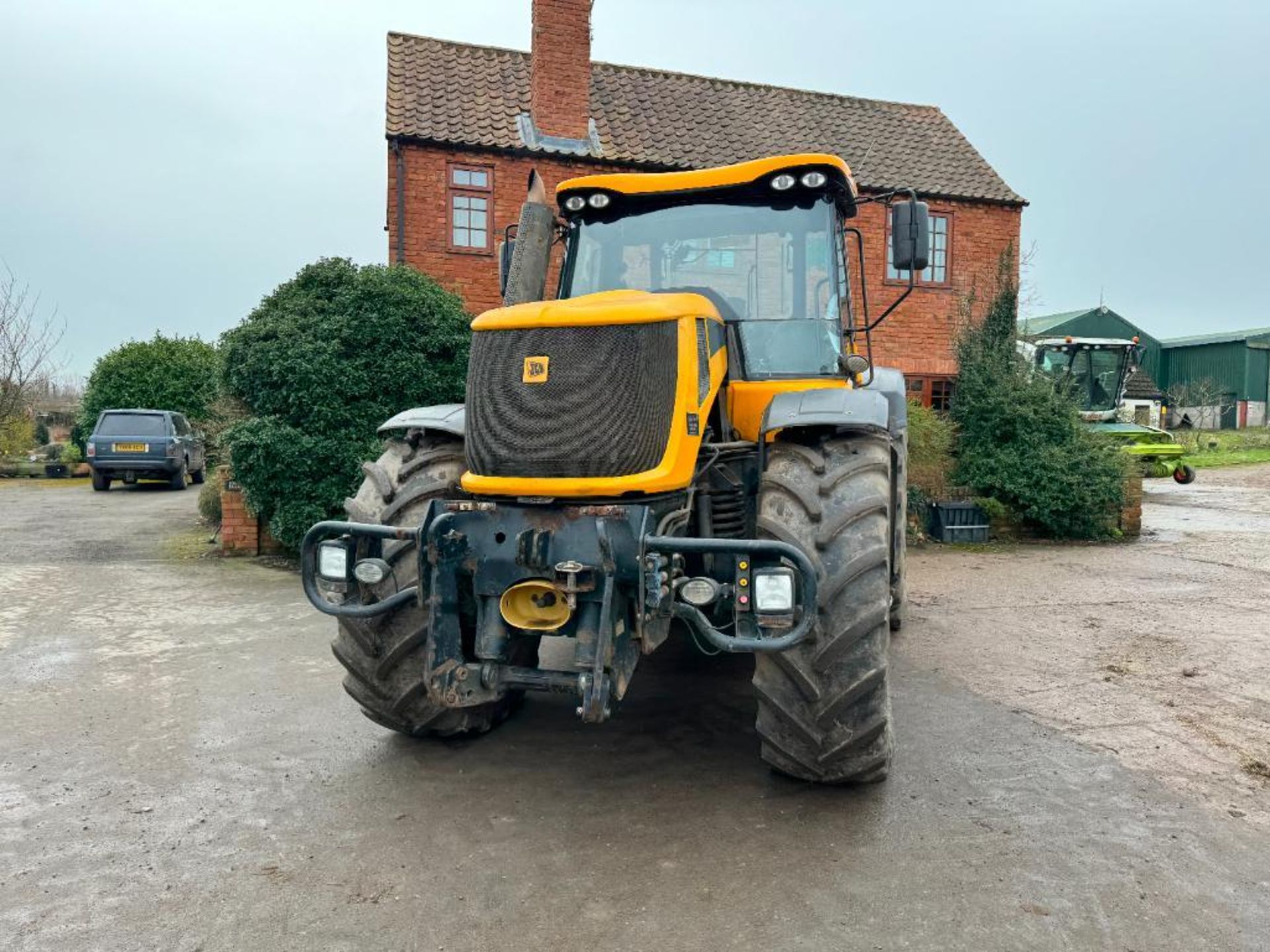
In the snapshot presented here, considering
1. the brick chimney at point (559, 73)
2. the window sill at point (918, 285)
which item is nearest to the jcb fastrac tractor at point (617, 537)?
the brick chimney at point (559, 73)

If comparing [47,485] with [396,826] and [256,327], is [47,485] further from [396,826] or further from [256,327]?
[396,826]

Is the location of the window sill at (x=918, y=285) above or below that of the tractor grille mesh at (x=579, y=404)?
above

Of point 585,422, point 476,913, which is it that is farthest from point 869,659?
point 476,913

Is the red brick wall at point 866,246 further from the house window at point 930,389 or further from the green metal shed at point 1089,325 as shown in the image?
the green metal shed at point 1089,325

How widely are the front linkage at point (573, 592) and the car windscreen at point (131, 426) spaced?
16.7 m

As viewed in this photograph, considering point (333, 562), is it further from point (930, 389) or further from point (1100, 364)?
point (1100, 364)

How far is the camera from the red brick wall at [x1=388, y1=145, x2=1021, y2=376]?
14633 millimetres

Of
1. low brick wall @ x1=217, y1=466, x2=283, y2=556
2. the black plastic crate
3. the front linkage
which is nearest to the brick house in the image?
the black plastic crate

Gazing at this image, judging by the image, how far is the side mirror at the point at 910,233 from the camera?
502 cm

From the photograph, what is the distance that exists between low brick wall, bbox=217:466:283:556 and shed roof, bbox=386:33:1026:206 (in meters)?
6.95

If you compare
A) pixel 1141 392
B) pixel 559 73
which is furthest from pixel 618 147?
pixel 1141 392

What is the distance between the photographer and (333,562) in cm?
382

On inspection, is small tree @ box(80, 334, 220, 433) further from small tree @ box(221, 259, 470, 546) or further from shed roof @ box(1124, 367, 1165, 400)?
shed roof @ box(1124, 367, 1165, 400)

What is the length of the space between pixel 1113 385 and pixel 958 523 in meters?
11.1
